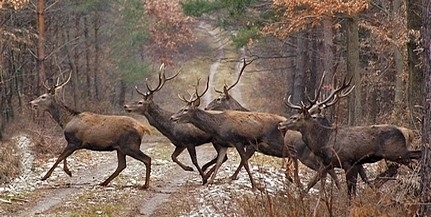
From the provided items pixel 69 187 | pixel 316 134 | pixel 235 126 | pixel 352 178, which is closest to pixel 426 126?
pixel 352 178

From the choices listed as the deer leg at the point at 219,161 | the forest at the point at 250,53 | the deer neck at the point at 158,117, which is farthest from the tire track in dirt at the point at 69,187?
the deer leg at the point at 219,161

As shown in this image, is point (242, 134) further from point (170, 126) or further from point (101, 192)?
point (101, 192)

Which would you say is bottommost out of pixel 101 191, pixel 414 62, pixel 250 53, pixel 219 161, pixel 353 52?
pixel 101 191

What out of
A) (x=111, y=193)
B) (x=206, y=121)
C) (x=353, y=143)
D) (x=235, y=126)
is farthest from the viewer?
(x=206, y=121)

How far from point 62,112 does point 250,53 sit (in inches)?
734

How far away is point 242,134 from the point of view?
16438 millimetres

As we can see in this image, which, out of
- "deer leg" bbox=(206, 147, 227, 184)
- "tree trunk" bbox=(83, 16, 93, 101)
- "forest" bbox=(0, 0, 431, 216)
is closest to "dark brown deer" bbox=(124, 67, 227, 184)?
"deer leg" bbox=(206, 147, 227, 184)

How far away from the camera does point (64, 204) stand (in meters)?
14.4

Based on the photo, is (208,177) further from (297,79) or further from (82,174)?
(297,79)

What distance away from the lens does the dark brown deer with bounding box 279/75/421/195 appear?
43.6 feet

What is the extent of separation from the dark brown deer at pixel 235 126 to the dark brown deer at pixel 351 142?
5.73 feet

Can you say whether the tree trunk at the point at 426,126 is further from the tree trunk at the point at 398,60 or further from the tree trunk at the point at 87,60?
the tree trunk at the point at 87,60

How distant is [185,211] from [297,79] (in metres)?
18.7

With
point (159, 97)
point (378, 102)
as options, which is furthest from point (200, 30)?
point (378, 102)
